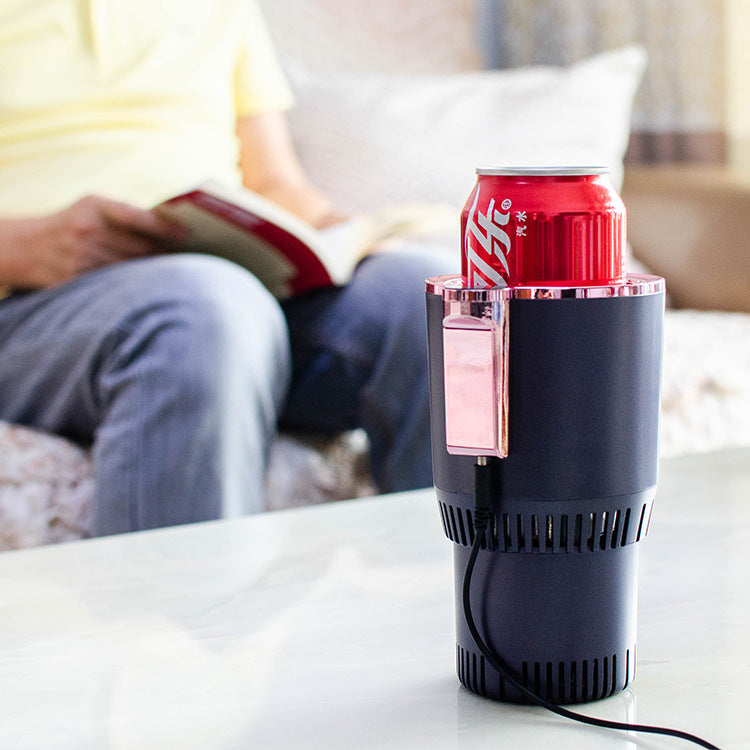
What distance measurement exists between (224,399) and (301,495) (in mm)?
233

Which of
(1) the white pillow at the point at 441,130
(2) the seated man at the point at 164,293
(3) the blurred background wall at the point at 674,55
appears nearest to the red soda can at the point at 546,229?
(2) the seated man at the point at 164,293

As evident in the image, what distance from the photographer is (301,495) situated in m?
1.17

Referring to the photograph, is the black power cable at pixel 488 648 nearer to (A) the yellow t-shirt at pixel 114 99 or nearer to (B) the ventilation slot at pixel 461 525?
(B) the ventilation slot at pixel 461 525

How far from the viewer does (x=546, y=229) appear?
0.37 metres

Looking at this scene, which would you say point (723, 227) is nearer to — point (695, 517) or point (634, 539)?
point (695, 517)

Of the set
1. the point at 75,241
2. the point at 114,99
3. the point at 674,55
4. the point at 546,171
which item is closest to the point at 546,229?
the point at 546,171

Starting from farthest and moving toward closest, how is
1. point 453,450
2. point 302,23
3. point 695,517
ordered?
point 302,23 < point 695,517 < point 453,450

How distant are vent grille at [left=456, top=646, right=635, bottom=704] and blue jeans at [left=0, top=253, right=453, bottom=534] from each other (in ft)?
1.81

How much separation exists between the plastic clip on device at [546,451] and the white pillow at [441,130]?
1216mm

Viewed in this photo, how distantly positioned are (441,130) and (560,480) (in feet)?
4.26

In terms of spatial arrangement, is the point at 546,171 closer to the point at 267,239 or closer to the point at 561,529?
the point at 561,529

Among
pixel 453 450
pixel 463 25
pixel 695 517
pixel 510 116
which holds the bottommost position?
pixel 695 517


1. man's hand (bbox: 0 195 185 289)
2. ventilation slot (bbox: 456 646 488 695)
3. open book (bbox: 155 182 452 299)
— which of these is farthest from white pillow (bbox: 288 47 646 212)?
ventilation slot (bbox: 456 646 488 695)

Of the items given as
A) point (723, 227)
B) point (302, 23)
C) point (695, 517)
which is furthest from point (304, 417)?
point (302, 23)
